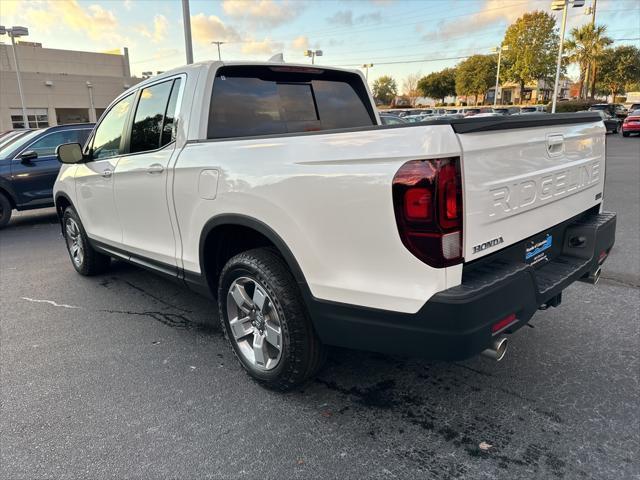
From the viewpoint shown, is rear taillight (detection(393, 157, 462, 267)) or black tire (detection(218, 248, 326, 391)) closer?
rear taillight (detection(393, 157, 462, 267))

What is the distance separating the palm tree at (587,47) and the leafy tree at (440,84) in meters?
28.9

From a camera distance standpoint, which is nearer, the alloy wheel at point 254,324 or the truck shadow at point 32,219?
the alloy wheel at point 254,324

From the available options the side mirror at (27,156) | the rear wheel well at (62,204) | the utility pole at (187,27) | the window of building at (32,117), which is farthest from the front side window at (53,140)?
the window of building at (32,117)

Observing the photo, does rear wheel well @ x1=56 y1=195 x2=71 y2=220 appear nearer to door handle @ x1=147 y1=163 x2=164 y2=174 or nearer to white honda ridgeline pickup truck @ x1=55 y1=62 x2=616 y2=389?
white honda ridgeline pickup truck @ x1=55 y1=62 x2=616 y2=389

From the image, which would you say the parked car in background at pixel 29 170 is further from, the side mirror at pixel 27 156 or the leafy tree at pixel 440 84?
the leafy tree at pixel 440 84

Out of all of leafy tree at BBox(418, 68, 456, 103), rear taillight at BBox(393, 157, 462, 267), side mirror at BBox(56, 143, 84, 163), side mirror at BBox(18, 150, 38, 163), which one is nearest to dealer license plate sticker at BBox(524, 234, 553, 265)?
rear taillight at BBox(393, 157, 462, 267)

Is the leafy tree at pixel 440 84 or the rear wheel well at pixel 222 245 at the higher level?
the leafy tree at pixel 440 84

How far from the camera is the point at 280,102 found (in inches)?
142

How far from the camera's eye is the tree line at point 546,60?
45250 millimetres

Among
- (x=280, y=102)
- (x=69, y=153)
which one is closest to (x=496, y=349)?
(x=280, y=102)

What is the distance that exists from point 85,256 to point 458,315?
4.50 m

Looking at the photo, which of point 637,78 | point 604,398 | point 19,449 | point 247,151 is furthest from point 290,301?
point 637,78

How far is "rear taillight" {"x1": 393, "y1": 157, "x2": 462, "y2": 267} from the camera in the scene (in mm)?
1945

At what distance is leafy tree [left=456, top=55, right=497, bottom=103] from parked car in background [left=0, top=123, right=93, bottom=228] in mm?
63475
